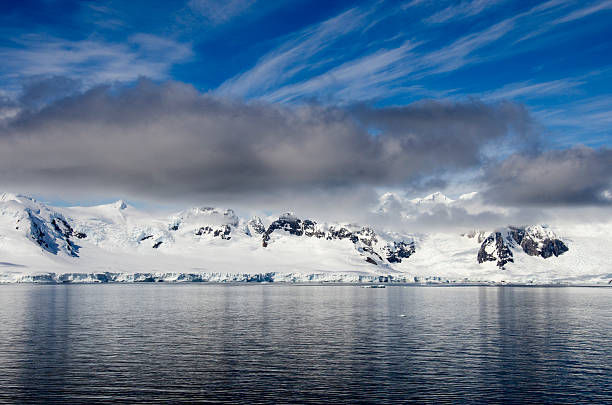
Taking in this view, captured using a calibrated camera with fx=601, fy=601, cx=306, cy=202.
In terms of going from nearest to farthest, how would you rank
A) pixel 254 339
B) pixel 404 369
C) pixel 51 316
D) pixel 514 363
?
pixel 404 369, pixel 514 363, pixel 254 339, pixel 51 316

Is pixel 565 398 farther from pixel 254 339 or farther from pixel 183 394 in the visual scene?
pixel 254 339

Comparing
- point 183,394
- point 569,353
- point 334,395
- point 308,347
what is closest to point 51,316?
point 308,347

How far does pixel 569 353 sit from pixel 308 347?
27.0 m

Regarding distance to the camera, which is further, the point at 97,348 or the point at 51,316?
the point at 51,316

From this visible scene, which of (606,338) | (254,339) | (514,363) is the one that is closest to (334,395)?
(514,363)

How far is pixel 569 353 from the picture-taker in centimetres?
6166

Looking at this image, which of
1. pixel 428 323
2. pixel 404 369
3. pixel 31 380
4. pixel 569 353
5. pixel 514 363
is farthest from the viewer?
pixel 428 323

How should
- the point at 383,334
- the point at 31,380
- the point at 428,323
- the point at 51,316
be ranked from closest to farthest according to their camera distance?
1. the point at 31,380
2. the point at 383,334
3. the point at 428,323
4. the point at 51,316

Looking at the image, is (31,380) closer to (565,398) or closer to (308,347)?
(308,347)

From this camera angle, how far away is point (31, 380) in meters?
47.5

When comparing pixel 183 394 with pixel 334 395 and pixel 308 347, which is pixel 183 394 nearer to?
pixel 334 395

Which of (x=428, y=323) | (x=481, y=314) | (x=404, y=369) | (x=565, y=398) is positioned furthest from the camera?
(x=481, y=314)

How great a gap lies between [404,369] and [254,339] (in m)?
24.6

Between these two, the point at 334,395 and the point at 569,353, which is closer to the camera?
the point at 334,395
